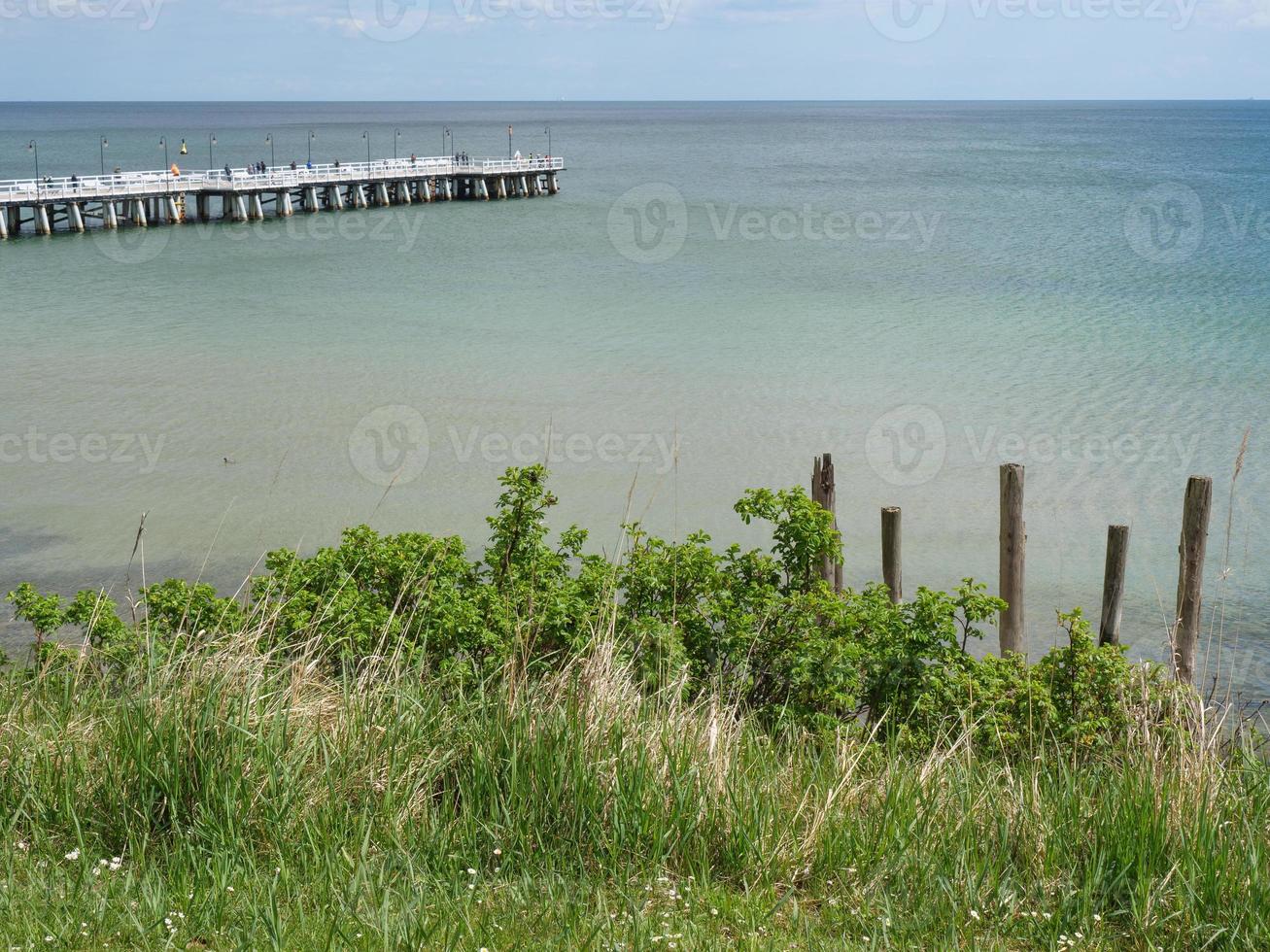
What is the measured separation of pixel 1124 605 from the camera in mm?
12883

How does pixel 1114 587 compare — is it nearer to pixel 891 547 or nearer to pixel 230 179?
pixel 891 547

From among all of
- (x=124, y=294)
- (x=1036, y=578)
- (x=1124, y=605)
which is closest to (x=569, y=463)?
(x=1036, y=578)

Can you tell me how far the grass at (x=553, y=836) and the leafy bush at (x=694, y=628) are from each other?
187cm

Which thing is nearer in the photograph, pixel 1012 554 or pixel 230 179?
pixel 1012 554

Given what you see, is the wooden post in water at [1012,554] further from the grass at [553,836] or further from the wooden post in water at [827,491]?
the grass at [553,836]

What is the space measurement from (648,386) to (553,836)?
1896 centimetres

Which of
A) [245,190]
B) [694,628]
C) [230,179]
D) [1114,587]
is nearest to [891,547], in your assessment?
[1114,587]

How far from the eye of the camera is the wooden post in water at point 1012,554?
1007 cm

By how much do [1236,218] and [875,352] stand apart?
36.6m

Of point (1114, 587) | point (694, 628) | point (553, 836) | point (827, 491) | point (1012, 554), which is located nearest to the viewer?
point (553, 836)

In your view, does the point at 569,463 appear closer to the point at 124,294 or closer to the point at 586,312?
the point at 586,312

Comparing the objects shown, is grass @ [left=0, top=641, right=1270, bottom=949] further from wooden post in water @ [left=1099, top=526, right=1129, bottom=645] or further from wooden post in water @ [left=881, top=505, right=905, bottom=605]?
wooden post in water @ [left=881, top=505, right=905, bottom=605]

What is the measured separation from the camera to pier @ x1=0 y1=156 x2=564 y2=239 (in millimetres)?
47031

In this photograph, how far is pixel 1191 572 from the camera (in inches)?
389
